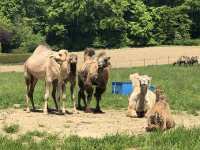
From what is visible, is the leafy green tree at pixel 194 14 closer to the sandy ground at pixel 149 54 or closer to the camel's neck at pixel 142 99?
the sandy ground at pixel 149 54

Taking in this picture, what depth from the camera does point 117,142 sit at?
10797mm

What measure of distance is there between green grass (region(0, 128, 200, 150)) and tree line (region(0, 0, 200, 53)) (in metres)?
74.2

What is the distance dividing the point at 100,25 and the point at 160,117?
75.7 m

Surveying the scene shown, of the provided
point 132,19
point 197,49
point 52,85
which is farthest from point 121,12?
point 52,85

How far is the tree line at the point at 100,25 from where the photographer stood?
8762 centimetres

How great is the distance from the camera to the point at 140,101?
1608 centimetres

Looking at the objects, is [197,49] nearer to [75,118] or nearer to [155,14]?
[155,14]

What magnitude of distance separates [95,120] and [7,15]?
280 ft

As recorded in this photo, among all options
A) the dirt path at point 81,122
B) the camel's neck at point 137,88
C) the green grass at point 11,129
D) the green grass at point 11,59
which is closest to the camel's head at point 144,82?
the camel's neck at point 137,88

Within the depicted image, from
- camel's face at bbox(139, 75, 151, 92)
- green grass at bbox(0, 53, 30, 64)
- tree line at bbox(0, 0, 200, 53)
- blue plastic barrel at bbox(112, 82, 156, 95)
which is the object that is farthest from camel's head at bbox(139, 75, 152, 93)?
tree line at bbox(0, 0, 200, 53)

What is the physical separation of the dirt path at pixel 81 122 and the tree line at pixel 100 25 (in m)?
69.8

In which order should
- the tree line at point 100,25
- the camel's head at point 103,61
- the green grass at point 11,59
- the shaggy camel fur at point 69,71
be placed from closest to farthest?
1. the shaggy camel fur at point 69,71
2. the camel's head at point 103,61
3. the green grass at point 11,59
4. the tree line at point 100,25

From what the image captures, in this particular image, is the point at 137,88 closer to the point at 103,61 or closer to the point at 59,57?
the point at 103,61

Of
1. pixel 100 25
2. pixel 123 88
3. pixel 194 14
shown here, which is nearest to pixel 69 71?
pixel 123 88
